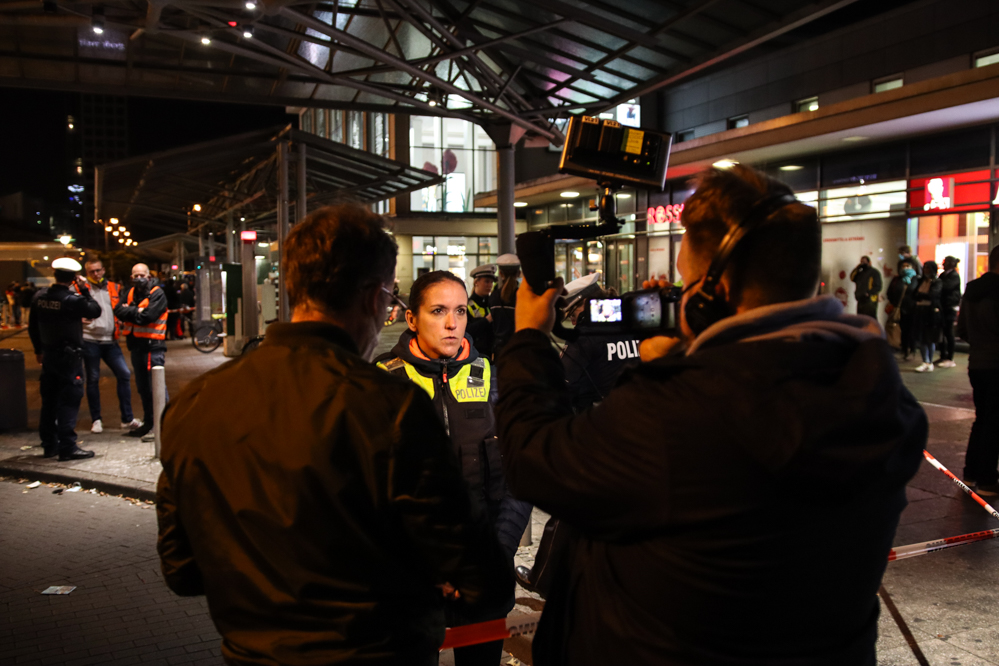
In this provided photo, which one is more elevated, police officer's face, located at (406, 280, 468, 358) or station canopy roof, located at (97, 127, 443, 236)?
station canopy roof, located at (97, 127, 443, 236)

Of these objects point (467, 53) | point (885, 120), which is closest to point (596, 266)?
point (885, 120)

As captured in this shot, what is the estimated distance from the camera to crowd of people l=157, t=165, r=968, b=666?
1259 mm

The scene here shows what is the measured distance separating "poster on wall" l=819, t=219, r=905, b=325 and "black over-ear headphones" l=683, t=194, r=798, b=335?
55.9 ft

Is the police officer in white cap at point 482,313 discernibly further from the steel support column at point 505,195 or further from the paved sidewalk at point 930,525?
the steel support column at point 505,195

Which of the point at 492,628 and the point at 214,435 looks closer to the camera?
the point at 214,435

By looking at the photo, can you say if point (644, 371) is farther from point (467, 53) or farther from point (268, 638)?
point (467, 53)

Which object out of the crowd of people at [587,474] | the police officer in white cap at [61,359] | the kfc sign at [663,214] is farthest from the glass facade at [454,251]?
the crowd of people at [587,474]

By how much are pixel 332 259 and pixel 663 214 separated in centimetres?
2222

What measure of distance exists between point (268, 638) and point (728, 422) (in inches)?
39.9

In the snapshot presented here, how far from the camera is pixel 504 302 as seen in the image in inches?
316

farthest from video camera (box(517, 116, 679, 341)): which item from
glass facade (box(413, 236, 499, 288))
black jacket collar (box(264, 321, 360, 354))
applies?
glass facade (box(413, 236, 499, 288))

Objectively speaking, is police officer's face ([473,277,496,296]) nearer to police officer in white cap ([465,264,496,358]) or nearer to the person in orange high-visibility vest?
police officer in white cap ([465,264,496,358])

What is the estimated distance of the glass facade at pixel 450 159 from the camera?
3909 centimetres

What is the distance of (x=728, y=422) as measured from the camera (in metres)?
1.24
